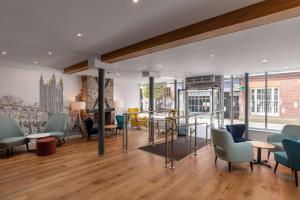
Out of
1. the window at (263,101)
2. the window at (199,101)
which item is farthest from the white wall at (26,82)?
the window at (263,101)

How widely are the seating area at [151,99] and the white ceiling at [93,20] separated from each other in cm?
2

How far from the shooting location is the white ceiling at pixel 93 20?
226cm

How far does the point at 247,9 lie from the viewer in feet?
7.65

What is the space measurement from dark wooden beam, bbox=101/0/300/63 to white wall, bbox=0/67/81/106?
17.0ft

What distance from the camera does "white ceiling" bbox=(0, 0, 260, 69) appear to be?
2256 mm

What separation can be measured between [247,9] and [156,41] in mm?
1642

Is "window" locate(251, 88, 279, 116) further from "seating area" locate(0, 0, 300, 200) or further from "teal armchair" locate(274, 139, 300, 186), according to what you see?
"teal armchair" locate(274, 139, 300, 186)

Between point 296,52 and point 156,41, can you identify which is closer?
point 156,41

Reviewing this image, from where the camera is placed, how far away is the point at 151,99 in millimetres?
7352

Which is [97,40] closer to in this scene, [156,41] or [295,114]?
[156,41]

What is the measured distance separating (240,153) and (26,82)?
7628 mm

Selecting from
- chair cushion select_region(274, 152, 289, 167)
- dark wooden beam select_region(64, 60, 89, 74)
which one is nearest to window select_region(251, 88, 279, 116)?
chair cushion select_region(274, 152, 289, 167)

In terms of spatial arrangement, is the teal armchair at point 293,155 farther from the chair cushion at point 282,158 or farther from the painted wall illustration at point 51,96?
the painted wall illustration at point 51,96

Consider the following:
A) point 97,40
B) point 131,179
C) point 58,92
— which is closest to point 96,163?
point 131,179
